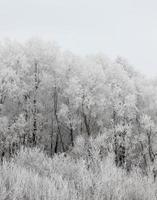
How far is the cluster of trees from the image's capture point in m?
47.3

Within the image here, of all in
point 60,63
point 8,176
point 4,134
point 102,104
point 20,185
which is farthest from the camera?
point 60,63

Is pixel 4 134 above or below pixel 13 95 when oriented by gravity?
below

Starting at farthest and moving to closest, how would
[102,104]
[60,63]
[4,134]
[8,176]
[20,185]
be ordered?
[60,63]
[102,104]
[4,134]
[8,176]
[20,185]

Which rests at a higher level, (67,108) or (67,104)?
(67,104)

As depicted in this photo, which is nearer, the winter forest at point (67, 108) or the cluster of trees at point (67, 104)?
the winter forest at point (67, 108)

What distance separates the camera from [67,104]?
51.5 m

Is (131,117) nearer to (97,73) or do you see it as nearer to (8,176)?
(97,73)

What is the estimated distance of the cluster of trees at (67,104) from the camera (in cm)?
4728

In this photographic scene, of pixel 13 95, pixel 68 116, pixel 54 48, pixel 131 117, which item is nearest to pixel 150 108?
pixel 131 117

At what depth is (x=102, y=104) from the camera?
48.2 meters

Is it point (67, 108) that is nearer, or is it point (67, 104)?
point (67, 108)

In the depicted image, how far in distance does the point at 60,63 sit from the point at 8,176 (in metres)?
38.0

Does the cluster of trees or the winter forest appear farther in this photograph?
the cluster of trees

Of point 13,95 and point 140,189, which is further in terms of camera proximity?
point 13,95
